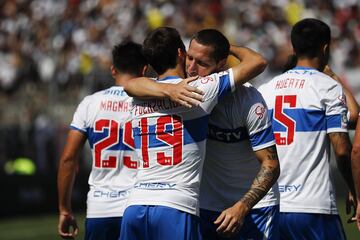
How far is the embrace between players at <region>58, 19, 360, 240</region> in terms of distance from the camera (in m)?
6.45

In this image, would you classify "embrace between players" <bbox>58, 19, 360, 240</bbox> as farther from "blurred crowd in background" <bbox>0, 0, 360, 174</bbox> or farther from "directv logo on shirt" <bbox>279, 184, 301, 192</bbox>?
"blurred crowd in background" <bbox>0, 0, 360, 174</bbox>

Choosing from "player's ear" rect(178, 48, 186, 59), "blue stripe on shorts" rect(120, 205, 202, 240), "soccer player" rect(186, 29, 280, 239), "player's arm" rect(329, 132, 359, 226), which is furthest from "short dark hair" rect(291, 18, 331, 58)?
"blue stripe on shorts" rect(120, 205, 202, 240)

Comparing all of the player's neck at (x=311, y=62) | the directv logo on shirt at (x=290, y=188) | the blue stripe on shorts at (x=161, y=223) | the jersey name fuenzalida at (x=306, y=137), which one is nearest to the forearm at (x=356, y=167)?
the jersey name fuenzalida at (x=306, y=137)

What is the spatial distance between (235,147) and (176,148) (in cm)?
65

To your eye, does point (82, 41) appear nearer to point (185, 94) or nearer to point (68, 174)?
point (68, 174)

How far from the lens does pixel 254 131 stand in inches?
263

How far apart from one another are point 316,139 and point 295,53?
2.59 feet

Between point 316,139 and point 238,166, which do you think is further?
point 316,139

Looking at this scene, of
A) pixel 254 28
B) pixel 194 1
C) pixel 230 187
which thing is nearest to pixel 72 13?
pixel 194 1

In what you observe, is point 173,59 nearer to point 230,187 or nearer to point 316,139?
point 230,187

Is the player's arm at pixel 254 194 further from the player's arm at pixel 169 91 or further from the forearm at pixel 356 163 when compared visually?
the forearm at pixel 356 163

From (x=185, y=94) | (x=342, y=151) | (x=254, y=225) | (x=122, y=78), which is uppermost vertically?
(x=122, y=78)

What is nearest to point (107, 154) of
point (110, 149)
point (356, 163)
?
point (110, 149)

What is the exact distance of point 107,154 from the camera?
8.78 metres
